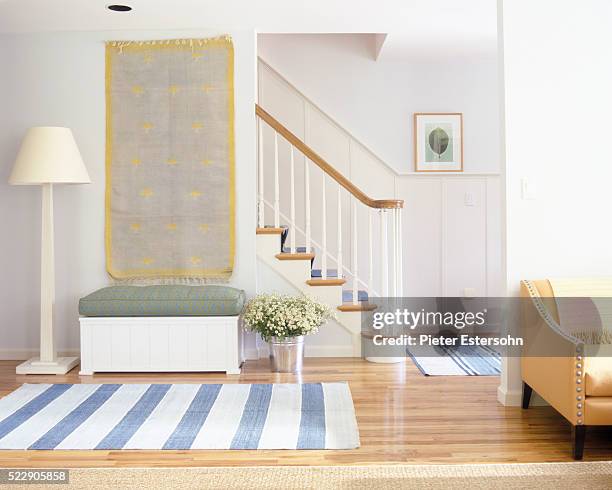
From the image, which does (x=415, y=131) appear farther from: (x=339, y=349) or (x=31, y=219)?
(x=31, y=219)

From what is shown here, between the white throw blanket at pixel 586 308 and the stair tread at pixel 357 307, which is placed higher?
the white throw blanket at pixel 586 308

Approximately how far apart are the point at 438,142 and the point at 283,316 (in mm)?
2579

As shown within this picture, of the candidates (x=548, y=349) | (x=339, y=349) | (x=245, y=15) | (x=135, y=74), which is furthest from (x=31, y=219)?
(x=548, y=349)

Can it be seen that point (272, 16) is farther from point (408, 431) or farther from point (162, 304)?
point (408, 431)

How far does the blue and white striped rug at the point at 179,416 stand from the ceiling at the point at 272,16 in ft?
7.93

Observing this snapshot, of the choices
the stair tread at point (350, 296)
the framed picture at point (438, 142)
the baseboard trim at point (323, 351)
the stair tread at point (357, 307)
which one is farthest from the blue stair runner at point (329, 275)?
the framed picture at point (438, 142)

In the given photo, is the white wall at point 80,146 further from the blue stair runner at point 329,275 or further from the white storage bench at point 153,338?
the white storage bench at point 153,338

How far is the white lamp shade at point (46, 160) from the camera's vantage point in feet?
15.0

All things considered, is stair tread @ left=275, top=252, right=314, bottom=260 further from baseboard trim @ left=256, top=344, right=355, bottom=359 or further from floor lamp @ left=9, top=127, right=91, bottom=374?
floor lamp @ left=9, top=127, right=91, bottom=374

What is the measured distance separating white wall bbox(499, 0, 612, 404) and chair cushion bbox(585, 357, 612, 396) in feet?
2.68

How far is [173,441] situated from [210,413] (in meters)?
0.46

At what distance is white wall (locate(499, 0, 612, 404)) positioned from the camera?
3.79 meters

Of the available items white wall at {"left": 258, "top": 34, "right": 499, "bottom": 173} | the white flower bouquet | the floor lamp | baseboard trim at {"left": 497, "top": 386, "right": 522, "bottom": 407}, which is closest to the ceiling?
the floor lamp

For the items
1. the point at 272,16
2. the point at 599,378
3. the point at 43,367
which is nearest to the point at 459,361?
the point at 599,378
